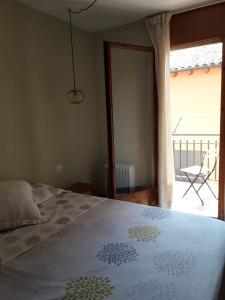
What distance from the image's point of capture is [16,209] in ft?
5.86

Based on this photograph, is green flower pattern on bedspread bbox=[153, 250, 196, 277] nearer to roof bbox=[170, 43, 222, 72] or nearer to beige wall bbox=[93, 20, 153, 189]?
beige wall bbox=[93, 20, 153, 189]

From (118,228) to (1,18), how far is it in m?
2.22

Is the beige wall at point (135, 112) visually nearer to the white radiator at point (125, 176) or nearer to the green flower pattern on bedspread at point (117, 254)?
the white radiator at point (125, 176)

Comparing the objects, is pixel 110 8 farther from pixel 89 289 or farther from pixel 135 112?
pixel 89 289

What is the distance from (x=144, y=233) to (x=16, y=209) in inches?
37.4

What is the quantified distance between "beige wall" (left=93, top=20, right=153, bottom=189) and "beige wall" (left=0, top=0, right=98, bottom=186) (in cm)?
13

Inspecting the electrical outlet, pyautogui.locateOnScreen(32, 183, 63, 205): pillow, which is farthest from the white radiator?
pyautogui.locateOnScreen(32, 183, 63, 205): pillow

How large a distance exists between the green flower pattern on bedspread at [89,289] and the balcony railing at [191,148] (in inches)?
157

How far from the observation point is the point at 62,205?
2162mm

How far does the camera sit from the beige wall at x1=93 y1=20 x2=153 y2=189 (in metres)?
3.15

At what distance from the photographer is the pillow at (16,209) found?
1.73 metres

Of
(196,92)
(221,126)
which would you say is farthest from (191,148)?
(221,126)

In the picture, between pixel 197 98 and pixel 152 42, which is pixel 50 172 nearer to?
pixel 152 42

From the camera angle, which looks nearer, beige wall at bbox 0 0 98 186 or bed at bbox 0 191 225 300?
bed at bbox 0 191 225 300
